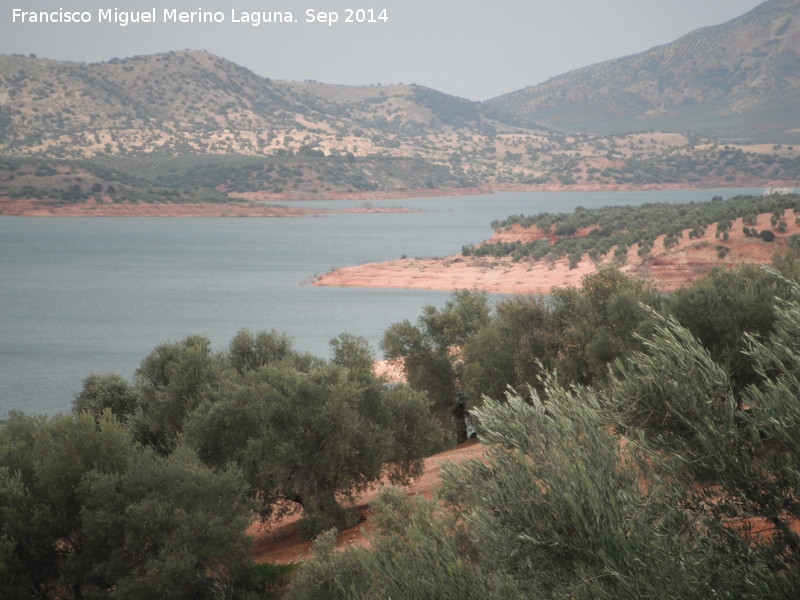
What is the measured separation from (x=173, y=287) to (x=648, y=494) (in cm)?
6853

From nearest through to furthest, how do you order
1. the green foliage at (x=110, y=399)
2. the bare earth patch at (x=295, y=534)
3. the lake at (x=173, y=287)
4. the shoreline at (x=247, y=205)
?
the bare earth patch at (x=295, y=534) → the green foliage at (x=110, y=399) → the lake at (x=173, y=287) → the shoreline at (x=247, y=205)

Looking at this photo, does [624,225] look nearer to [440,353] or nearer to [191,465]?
[440,353]

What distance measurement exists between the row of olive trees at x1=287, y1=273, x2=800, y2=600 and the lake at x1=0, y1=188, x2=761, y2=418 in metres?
21.3

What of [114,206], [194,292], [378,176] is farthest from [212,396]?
[378,176]

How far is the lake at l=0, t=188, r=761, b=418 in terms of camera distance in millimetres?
47750

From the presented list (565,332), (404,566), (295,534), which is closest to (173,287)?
(565,332)

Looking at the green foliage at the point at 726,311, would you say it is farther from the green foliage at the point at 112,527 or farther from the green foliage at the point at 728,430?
the green foliage at the point at 728,430

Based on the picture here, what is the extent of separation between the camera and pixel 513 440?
28.5 ft

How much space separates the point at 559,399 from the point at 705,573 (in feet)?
9.36

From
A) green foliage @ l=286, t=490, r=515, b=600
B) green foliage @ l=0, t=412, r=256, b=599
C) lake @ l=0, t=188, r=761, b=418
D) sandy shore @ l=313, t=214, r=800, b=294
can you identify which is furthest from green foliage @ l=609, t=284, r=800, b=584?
sandy shore @ l=313, t=214, r=800, b=294

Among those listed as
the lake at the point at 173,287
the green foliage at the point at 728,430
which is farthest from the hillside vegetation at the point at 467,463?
the lake at the point at 173,287

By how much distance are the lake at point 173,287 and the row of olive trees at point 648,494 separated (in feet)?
69.9

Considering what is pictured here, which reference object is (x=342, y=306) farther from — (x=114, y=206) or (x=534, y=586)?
(x=114, y=206)

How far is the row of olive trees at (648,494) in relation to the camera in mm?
7387
